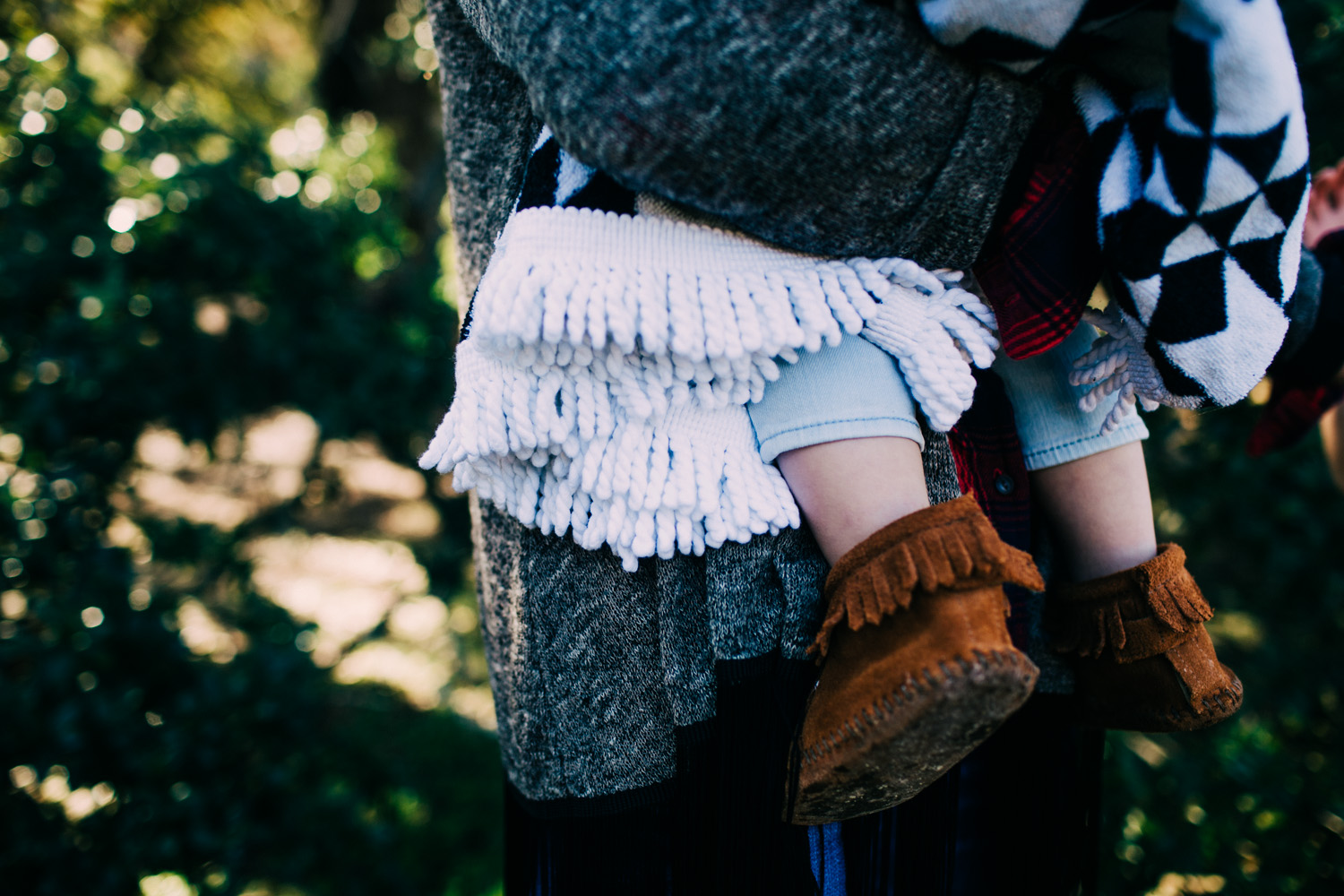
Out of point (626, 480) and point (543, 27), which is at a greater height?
point (543, 27)

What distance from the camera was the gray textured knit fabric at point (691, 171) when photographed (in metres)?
0.48

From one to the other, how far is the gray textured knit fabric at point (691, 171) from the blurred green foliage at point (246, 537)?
1193mm

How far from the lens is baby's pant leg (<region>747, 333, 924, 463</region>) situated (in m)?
0.58

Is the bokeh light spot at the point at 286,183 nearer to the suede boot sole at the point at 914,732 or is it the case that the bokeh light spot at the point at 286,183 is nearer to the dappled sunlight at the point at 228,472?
the dappled sunlight at the point at 228,472

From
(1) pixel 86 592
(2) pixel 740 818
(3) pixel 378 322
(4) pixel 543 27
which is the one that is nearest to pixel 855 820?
(2) pixel 740 818

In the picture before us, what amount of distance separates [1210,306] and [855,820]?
0.54m

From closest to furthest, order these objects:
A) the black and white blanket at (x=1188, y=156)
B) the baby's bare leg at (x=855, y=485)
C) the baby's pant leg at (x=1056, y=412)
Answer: the black and white blanket at (x=1188, y=156), the baby's bare leg at (x=855, y=485), the baby's pant leg at (x=1056, y=412)

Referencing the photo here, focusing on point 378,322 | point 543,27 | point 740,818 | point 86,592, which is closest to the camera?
point 543,27

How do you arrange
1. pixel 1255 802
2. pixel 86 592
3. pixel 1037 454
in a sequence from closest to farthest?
pixel 1037 454, pixel 86 592, pixel 1255 802

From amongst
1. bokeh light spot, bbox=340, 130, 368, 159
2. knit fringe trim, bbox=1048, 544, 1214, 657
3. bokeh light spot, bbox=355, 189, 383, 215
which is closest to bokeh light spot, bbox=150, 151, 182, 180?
bokeh light spot, bbox=355, 189, 383, 215

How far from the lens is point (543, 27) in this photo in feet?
1.63

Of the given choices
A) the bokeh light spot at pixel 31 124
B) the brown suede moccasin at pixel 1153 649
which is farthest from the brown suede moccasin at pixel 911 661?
the bokeh light spot at pixel 31 124

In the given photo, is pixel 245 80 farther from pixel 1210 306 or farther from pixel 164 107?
pixel 1210 306

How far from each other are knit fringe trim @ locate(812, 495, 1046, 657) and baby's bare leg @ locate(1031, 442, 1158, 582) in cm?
26
